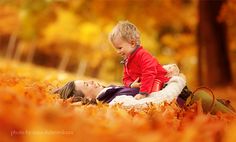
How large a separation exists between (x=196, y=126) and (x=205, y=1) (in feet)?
37.9

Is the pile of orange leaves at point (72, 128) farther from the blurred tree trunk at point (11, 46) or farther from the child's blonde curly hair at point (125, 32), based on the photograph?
the blurred tree trunk at point (11, 46)

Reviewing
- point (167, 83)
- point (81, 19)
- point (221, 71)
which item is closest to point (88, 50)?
point (81, 19)

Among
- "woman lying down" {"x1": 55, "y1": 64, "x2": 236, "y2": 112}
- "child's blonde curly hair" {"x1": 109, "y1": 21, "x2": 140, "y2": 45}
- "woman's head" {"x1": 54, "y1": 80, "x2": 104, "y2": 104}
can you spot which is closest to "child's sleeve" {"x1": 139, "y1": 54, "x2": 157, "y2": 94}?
"woman lying down" {"x1": 55, "y1": 64, "x2": 236, "y2": 112}

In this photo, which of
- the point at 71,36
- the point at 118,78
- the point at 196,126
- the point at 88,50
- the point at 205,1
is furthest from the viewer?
the point at 88,50

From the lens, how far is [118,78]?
28.6 m

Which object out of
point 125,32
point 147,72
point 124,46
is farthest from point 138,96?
point 125,32

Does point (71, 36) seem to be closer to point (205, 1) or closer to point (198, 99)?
point (205, 1)

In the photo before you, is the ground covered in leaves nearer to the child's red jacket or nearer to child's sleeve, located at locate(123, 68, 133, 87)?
the child's red jacket

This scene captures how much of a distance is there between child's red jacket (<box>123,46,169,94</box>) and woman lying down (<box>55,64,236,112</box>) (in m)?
0.12

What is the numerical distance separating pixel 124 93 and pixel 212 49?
944 cm

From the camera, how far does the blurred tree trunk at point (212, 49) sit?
15320 mm

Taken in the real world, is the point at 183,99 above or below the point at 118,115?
above

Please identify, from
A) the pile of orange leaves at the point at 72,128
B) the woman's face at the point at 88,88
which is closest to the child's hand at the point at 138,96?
the woman's face at the point at 88,88

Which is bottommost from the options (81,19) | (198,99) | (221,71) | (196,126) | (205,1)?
(196,126)
